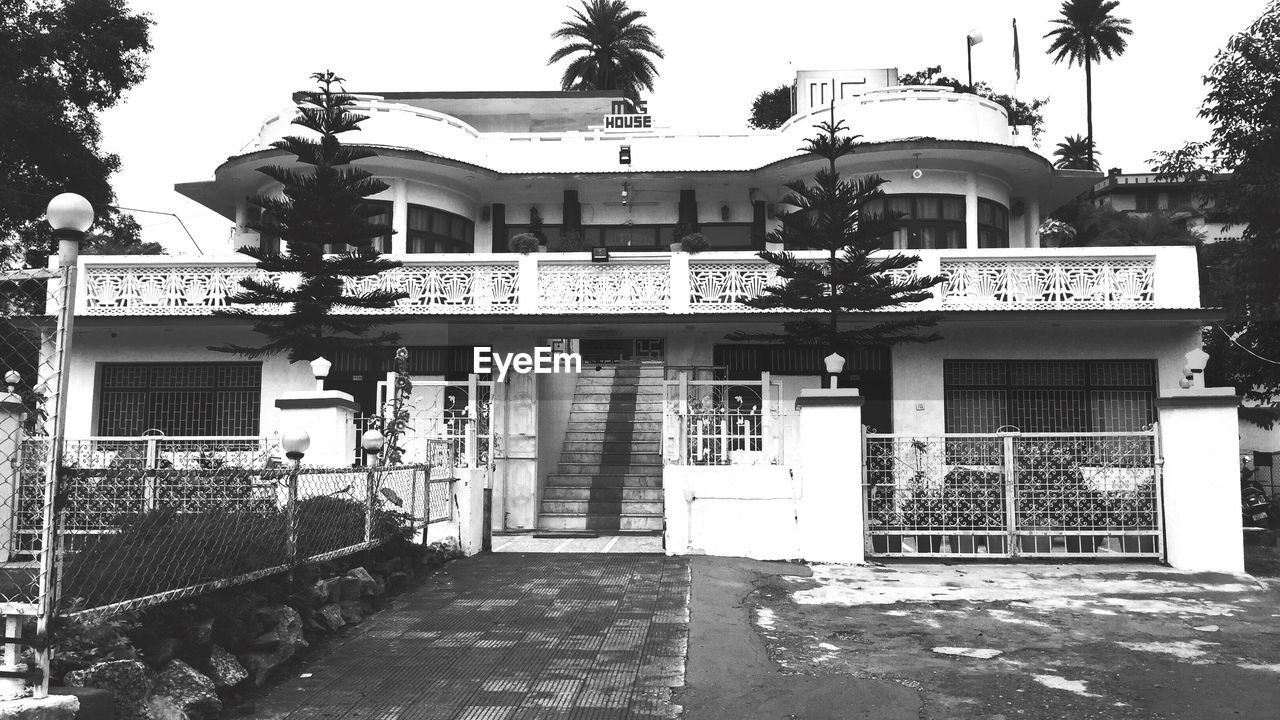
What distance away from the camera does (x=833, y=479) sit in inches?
441

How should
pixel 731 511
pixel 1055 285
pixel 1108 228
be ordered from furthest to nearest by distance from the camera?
pixel 1108 228 → pixel 1055 285 → pixel 731 511

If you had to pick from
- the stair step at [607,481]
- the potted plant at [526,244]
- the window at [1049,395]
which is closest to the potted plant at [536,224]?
the potted plant at [526,244]

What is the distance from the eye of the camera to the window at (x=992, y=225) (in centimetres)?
1848

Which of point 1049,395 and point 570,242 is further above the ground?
point 570,242

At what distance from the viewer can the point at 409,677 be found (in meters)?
6.68

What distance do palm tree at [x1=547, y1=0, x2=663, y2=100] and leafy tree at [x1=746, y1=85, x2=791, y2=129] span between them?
14.4 feet

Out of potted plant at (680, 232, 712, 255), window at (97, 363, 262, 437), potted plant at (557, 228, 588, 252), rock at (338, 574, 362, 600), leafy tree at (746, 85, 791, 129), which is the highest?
leafy tree at (746, 85, 791, 129)

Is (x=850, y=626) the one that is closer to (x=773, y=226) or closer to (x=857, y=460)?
(x=857, y=460)

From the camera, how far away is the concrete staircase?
14.8 m

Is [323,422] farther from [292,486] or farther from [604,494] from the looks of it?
[604,494]

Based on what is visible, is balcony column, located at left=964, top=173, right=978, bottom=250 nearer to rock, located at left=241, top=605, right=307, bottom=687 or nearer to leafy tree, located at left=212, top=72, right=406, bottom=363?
leafy tree, located at left=212, top=72, right=406, bottom=363

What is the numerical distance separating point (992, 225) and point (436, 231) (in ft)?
33.7

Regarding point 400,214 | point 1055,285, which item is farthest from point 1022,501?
point 400,214

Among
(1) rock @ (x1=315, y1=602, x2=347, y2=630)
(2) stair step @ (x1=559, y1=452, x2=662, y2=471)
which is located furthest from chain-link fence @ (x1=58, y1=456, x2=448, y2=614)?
(2) stair step @ (x1=559, y1=452, x2=662, y2=471)
